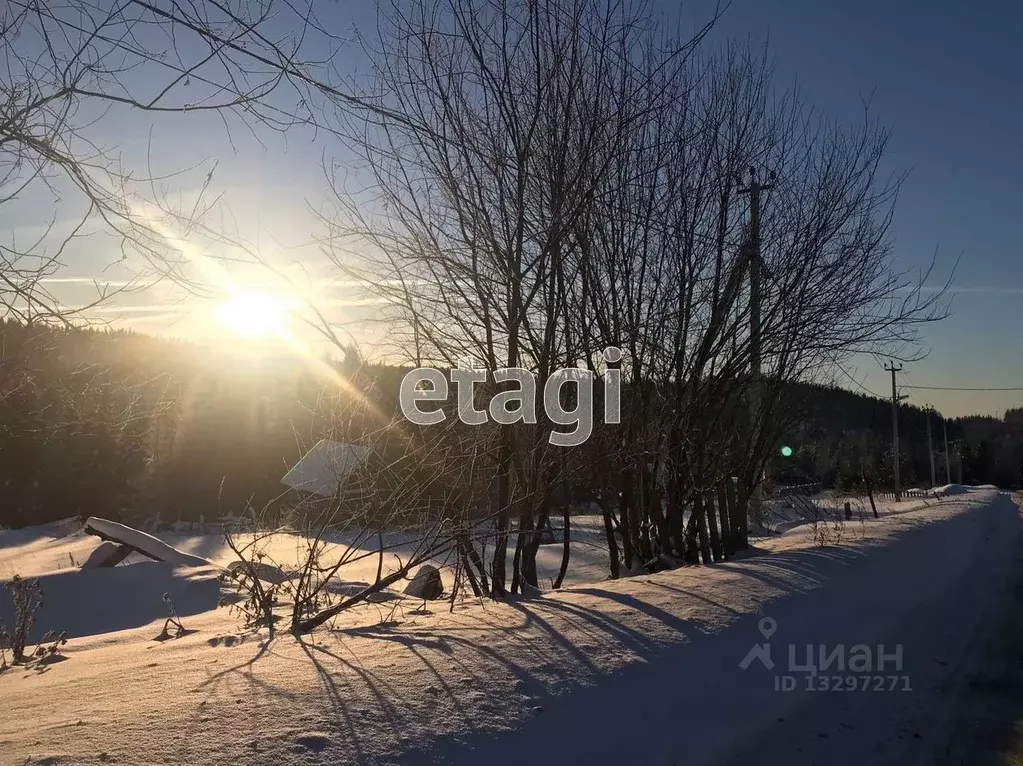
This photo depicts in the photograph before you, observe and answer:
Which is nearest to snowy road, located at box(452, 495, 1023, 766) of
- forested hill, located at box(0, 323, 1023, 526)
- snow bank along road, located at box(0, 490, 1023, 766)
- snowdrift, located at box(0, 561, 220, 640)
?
snow bank along road, located at box(0, 490, 1023, 766)

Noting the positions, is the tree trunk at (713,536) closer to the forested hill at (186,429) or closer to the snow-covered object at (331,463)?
the forested hill at (186,429)

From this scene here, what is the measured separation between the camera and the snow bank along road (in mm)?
3117

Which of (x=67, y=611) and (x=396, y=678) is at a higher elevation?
(x=396, y=678)

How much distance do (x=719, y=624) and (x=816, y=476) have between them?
6643 cm

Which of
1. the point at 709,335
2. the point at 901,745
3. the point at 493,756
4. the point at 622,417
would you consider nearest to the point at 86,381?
the point at 493,756

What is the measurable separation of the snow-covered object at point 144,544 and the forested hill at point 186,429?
2.20 meters

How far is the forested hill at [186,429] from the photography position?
4699 mm

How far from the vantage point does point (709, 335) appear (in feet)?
32.2

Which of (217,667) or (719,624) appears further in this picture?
(719,624)

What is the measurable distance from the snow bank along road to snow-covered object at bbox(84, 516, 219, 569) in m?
8.77

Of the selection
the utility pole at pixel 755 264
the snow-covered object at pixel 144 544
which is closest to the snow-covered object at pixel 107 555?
the snow-covered object at pixel 144 544

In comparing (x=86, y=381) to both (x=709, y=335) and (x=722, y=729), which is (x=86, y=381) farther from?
(x=709, y=335)

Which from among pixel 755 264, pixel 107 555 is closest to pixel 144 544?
pixel 107 555

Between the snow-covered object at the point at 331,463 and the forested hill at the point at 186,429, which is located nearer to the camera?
the forested hill at the point at 186,429
